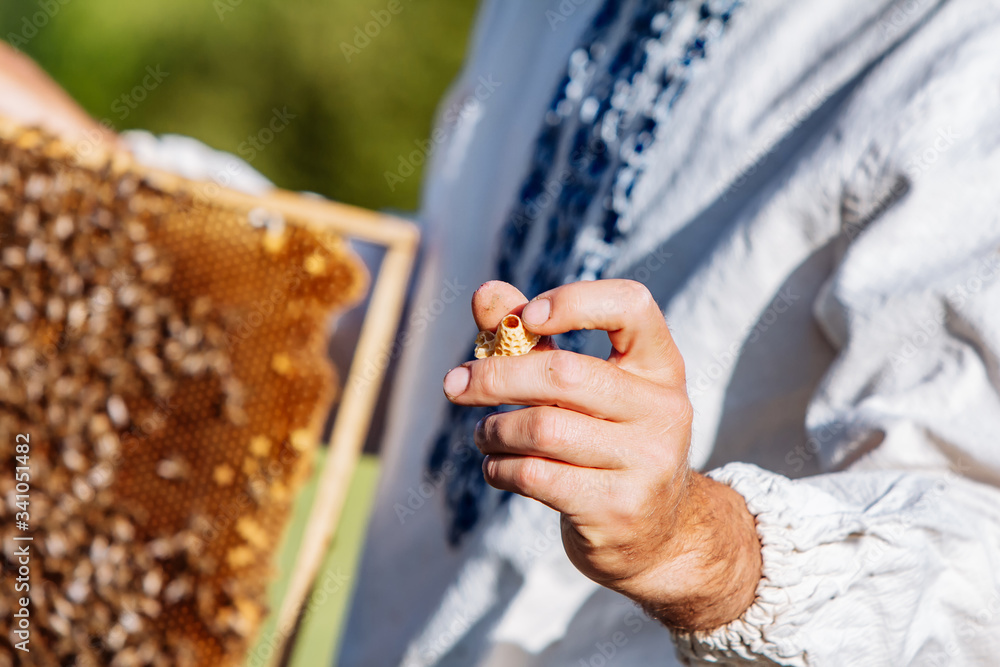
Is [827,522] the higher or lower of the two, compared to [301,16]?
higher

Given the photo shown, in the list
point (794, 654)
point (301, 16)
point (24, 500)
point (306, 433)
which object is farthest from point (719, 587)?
point (301, 16)

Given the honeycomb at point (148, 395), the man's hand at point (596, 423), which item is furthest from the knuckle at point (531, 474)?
the honeycomb at point (148, 395)

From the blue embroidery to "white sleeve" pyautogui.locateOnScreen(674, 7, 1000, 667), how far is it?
277 mm

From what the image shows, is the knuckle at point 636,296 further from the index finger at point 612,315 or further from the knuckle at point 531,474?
the knuckle at point 531,474

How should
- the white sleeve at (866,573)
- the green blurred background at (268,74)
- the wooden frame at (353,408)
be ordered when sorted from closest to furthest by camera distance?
the white sleeve at (866,573) < the wooden frame at (353,408) < the green blurred background at (268,74)

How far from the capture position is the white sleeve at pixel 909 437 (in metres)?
0.58

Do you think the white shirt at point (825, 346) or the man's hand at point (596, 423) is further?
the white shirt at point (825, 346)

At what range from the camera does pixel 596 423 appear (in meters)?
0.49

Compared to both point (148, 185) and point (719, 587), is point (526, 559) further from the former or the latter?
point (148, 185)

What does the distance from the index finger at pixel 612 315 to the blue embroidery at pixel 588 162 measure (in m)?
0.36

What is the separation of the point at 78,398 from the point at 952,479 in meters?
1.11

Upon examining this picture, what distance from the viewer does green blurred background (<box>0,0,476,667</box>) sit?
2.78 m

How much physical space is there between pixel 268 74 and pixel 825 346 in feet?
9.14

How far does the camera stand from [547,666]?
2.82 feet
